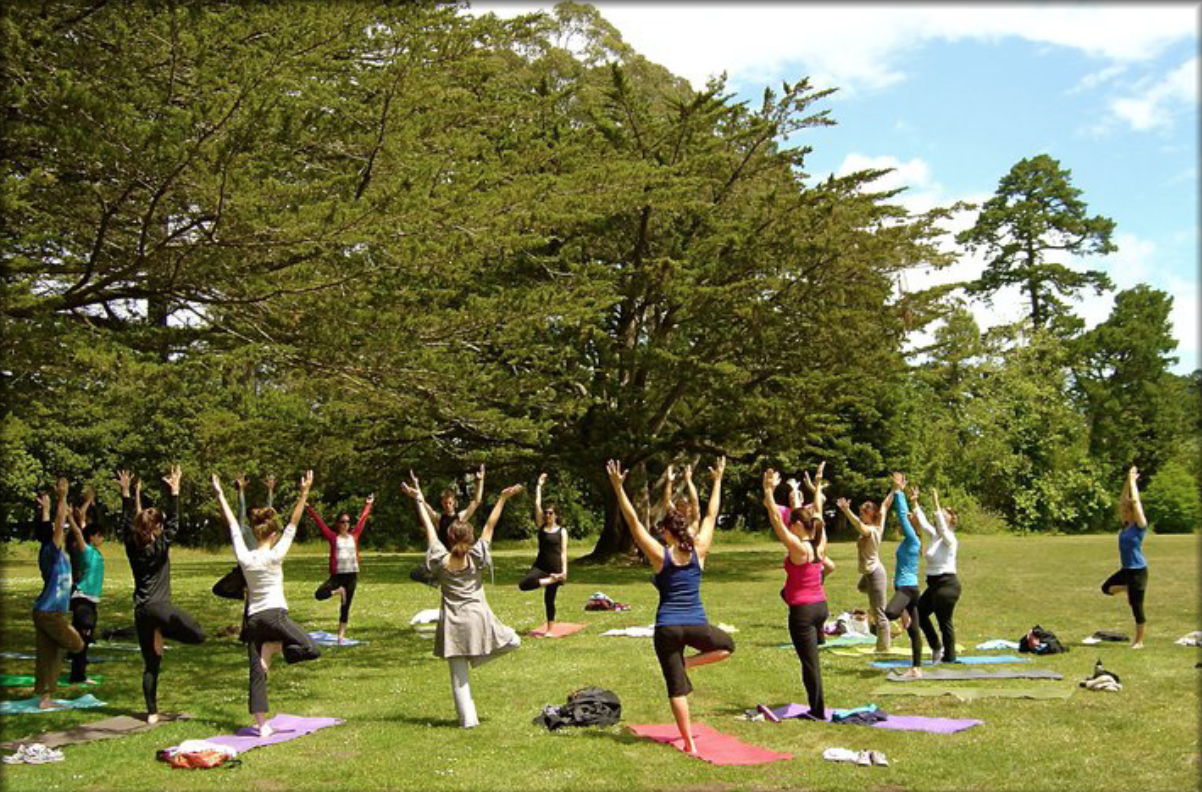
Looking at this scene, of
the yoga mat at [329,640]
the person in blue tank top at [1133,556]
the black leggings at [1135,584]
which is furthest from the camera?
the yoga mat at [329,640]

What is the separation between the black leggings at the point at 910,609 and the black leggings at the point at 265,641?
21.4 ft

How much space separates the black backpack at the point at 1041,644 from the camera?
42.1 ft

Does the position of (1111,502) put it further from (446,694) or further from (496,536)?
(446,694)

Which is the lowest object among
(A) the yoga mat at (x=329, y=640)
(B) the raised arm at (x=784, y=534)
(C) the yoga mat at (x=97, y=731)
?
(A) the yoga mat at (x=329, y=640)

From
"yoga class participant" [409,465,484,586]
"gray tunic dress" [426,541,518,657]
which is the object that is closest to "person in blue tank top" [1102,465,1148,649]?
"yoga class participant" [409,465,484,586]

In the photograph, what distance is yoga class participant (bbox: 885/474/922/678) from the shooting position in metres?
11.2

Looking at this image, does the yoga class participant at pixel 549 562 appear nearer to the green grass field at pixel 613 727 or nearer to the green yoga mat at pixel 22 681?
the green grass field at pixel 613 727

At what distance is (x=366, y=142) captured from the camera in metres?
11.9

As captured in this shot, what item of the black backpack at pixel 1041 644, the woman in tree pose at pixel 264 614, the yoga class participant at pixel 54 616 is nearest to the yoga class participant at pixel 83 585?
the yoga class participant at pixel 54 616

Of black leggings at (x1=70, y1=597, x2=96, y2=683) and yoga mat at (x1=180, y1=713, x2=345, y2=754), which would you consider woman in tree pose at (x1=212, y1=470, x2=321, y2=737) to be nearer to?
yoga mat at (x1=180, y1=713, x2=345, y2=754)

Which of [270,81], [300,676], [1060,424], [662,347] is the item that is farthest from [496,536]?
[270,81]

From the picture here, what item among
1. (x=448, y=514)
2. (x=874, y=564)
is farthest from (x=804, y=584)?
(x=448, y=514)

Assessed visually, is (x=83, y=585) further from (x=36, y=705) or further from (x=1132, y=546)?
(x=1132, y=546)

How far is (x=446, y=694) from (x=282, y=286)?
5.14 meters
